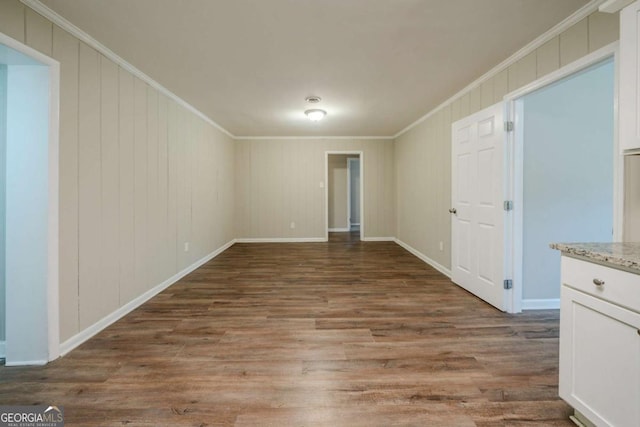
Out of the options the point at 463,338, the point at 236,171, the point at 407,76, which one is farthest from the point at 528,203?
the point at 236,171

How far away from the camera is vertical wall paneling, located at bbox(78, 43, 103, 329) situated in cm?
221

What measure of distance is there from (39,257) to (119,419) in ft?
3.90

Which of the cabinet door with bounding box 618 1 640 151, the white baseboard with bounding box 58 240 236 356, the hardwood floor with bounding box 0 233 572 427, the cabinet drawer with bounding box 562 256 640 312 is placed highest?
the cabinet door with bounding box 618 1 640 151

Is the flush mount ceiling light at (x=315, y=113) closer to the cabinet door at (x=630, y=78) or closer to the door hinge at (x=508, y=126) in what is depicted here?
the door hinge at (x=508, y=126)

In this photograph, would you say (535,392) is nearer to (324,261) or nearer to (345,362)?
(345,362)

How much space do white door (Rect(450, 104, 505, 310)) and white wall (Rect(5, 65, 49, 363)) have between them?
3.60 metres

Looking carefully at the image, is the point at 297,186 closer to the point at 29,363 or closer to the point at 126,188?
the point at 126,188

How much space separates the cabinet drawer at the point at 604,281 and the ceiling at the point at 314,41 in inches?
66.7

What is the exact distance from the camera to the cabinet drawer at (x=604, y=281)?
1.13m

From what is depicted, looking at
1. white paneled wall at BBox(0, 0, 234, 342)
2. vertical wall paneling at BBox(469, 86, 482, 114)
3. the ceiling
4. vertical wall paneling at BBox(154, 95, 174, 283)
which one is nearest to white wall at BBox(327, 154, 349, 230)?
the ceiling

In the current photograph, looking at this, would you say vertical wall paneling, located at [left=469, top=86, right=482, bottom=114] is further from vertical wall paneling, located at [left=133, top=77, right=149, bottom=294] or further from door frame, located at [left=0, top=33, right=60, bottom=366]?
door frame, located at [left=0, top=33, right=60, bottom=366]

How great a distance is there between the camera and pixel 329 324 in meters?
2.57

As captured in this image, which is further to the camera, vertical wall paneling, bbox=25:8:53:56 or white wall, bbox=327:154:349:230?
white wall, bbox=327:154:349:230

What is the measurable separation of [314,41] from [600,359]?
2.59 meters
